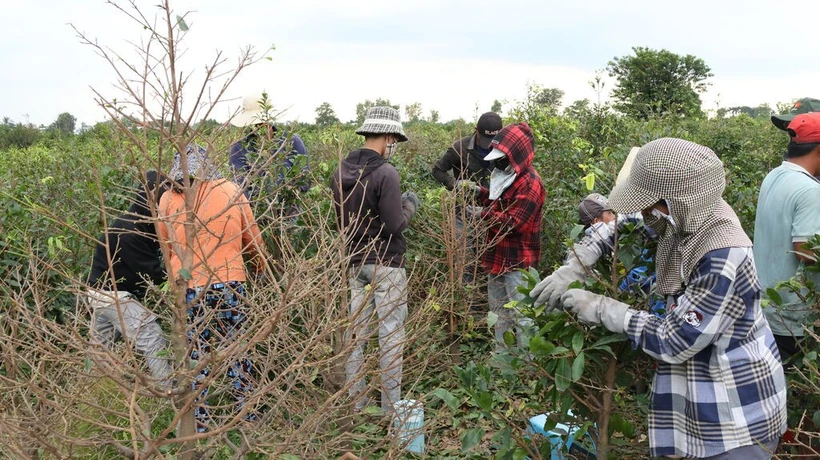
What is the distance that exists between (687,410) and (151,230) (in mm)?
2569

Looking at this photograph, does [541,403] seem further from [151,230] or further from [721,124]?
[721,124]

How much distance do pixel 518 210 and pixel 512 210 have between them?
0.04 meters

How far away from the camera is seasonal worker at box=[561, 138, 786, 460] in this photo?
1800mm

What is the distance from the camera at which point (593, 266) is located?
2.24m

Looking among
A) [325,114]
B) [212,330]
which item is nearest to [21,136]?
[325,114]

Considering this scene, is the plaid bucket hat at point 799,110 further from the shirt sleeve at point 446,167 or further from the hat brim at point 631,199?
the shirt sleeve at point 446,167

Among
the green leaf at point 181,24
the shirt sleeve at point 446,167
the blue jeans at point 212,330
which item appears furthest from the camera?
the shirt sleeve at point 446,167

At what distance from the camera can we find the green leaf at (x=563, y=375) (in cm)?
202

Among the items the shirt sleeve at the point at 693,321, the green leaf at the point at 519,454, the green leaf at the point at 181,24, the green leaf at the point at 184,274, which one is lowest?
the green leaf at the point at 519,454

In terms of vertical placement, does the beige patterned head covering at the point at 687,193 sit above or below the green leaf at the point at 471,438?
above

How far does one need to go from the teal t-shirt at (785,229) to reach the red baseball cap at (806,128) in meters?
0.11

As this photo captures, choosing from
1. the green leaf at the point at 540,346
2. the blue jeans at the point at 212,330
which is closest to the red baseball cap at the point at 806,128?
the green leaf at the point at 540,346

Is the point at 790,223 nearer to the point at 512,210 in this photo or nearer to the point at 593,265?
the point at 593,265

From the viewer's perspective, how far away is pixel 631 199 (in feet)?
6.02
